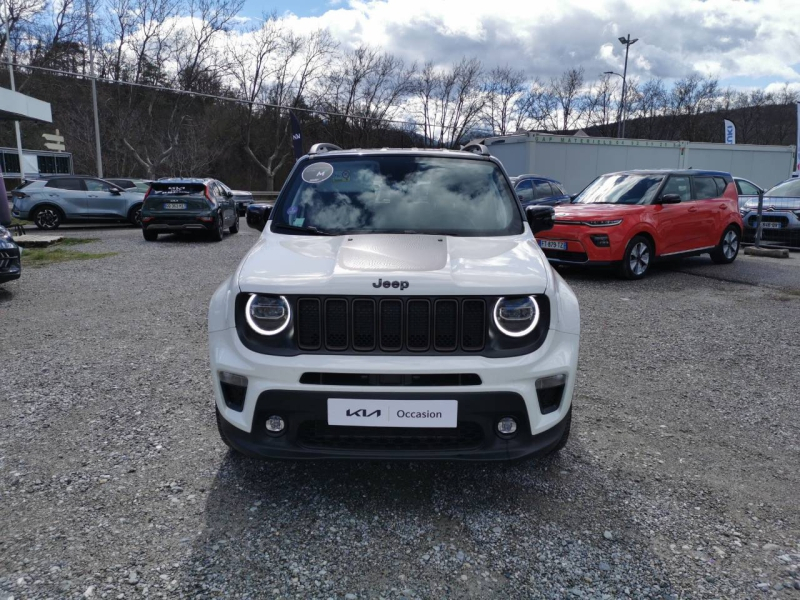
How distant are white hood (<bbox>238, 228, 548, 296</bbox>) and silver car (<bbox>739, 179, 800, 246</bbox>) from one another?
12727 mm

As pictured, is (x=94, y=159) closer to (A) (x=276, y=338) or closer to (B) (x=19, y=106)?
(B) (x=19, y=106)

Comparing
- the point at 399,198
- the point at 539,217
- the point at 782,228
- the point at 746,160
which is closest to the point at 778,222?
the point at 782,228

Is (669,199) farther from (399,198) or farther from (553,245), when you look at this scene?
(399,198)

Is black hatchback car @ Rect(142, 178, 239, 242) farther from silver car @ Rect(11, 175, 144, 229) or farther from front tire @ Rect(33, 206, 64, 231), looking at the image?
front tire @ Rect(33, 206, 64, 231)

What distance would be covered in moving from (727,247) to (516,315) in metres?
10.6

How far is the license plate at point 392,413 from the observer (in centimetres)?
268

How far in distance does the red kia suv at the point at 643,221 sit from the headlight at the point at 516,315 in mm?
7064

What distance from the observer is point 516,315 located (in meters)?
2.82

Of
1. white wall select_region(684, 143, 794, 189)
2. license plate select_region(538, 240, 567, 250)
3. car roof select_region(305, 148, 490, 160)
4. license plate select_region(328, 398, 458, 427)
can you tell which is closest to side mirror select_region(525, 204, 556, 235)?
car roof select_region(305, 148, 490, 160)

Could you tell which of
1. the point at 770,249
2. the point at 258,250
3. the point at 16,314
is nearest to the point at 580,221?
the point at 770,249

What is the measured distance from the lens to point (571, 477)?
131 inches

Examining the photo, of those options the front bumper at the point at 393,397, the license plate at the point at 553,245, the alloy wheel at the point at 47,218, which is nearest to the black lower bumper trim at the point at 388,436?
the front bumper at the point at 393,397

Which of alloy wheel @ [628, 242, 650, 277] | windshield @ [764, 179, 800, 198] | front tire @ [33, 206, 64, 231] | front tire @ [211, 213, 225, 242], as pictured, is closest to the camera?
alloy wheel @ [628, 242, 650, 277]

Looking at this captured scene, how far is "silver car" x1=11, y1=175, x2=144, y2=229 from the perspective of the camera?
18.0 meters
